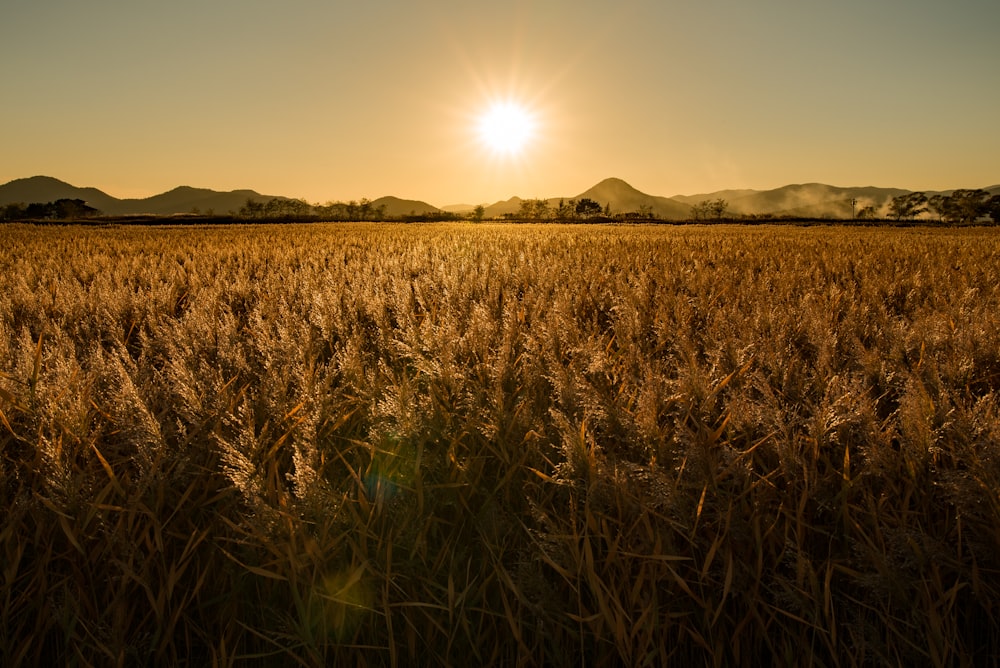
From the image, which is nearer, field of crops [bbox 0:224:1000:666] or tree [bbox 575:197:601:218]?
field of crops [bbox 0:224:1000:666]

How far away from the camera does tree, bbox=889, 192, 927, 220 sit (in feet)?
410

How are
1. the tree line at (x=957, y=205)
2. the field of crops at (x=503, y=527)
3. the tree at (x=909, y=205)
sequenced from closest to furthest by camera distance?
the field of crops at (x=503, y=527), the tree line at (x=957, y=205), the tree at (x=909, y=205)

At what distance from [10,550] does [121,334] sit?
1.90 metres

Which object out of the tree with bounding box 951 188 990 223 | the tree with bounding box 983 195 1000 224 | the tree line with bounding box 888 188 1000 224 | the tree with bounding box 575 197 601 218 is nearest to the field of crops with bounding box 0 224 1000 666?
the tree line with bounding box 888 188 1000 224

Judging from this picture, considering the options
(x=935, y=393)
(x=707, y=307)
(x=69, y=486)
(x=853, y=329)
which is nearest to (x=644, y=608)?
(x=69, y=486)

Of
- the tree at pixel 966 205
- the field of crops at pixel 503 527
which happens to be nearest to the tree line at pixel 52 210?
→ the field of crops at pixel 503 527

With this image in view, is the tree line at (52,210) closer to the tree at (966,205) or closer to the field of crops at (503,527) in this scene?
the field of crops at (503,527)

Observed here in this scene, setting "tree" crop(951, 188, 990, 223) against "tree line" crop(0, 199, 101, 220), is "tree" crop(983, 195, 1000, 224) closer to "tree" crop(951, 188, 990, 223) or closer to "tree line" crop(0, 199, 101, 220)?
"tree" crop(951, 188, 990, 223)

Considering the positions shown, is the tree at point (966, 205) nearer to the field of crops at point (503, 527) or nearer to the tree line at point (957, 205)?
the tree line at point (957, 205)

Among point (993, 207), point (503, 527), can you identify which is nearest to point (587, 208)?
point (993, 207)

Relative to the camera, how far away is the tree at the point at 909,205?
125 m

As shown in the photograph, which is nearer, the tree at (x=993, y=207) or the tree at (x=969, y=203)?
the tree at (x=993, y=207)

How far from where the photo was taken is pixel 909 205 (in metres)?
127

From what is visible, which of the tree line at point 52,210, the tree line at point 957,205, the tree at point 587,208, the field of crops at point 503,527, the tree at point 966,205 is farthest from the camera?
the tree at point 587,208
